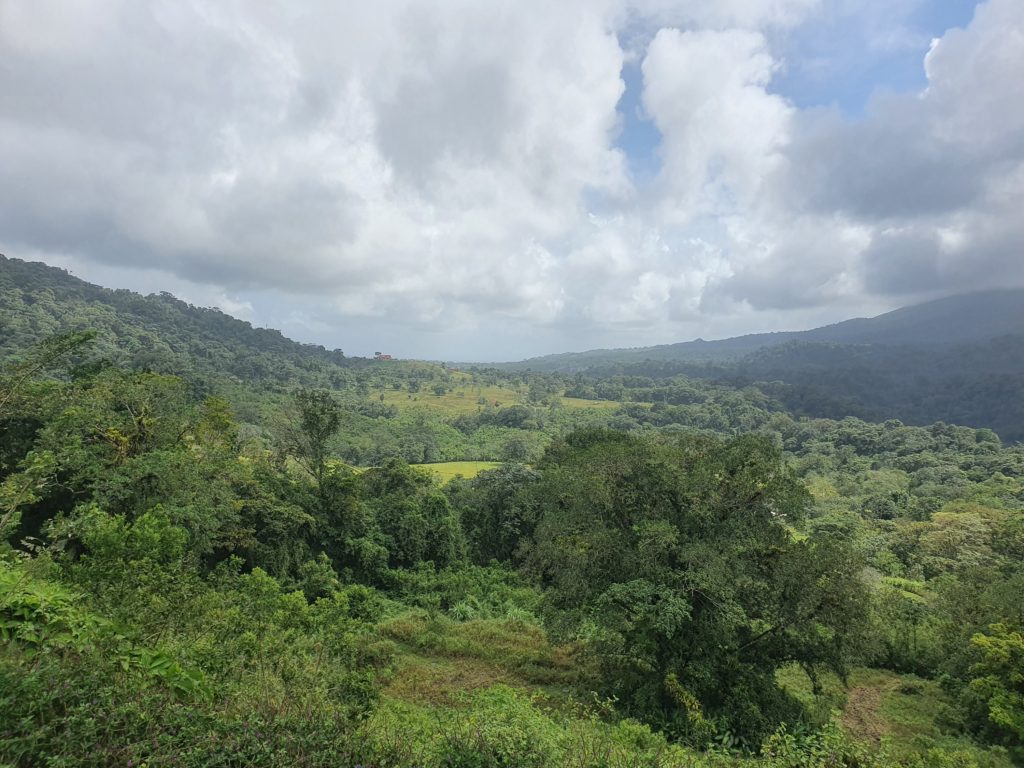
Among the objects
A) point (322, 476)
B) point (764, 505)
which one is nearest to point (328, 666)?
point (764, 505)

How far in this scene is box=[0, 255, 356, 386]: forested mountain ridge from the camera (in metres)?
83.3

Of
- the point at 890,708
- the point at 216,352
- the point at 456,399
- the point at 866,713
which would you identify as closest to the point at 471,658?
the point at 866,713

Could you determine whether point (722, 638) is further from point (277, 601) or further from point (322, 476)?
point (322, 476)

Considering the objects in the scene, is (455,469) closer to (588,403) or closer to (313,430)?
(313,430)

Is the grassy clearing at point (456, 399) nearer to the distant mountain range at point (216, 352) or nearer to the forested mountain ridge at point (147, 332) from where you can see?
the distant mountain range at point (216, 352)

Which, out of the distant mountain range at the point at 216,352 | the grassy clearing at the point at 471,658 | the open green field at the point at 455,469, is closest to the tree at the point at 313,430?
the grassy clearing at the point at 471,658

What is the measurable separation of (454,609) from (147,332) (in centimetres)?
12808

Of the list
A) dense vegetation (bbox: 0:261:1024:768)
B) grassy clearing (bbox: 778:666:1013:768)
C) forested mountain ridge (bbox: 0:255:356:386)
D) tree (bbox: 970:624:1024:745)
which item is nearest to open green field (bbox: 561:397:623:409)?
forested mountain ridge (bbox: 0:255:356:386)

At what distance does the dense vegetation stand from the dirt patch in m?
0.08

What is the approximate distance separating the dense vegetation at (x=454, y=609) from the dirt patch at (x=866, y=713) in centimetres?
8

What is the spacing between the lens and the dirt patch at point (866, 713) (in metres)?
13.4

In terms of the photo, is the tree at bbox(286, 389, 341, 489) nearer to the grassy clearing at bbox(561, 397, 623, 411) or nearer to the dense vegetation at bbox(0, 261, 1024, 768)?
the dense vegetation at bbox(0, 261, 1024, 768)

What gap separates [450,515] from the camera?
1056 inches

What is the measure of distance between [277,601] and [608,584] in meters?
7.95
